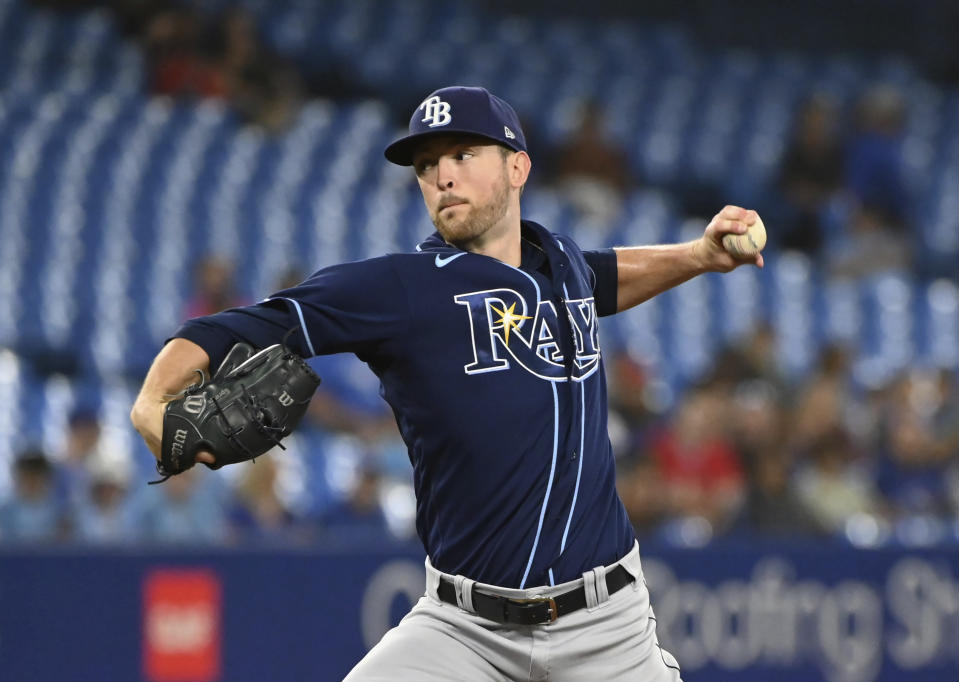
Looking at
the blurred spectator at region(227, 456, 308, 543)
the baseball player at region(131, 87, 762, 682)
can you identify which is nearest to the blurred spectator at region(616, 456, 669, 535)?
the blurred spectator at region(227, 456, 308, 543)

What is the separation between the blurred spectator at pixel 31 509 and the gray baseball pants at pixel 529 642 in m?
3.30

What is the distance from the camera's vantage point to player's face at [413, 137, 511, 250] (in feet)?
11.4

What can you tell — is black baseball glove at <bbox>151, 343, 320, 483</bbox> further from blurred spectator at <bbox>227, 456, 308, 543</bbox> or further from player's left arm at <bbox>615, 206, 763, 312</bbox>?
blurred spectator at <bbox>227, 456, 308, 543</bbox>

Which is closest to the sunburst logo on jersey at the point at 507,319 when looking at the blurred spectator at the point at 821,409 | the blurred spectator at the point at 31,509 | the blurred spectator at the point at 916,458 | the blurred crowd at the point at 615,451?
the blurred crowd at the point at 615,451

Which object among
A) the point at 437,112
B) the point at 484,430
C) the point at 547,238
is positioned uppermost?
the point at 437,112

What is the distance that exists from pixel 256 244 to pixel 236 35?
1.81 meters

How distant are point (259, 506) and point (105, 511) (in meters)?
0.71

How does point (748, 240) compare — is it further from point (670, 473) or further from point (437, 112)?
point (670, 473)

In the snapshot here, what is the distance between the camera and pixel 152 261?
832 centimetres

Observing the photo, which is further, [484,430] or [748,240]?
[748,240]

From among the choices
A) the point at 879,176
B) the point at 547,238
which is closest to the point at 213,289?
the point at 547,238

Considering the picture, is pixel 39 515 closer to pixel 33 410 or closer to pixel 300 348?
pixel 33 410

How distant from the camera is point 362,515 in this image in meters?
7.04

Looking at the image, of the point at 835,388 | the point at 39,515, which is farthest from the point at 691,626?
the point at 39,515
